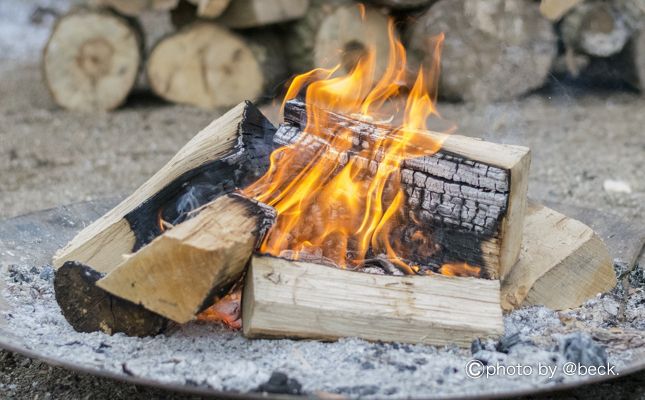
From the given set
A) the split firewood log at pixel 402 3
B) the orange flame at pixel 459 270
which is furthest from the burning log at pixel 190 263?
the split firewood log at pixel 402 3

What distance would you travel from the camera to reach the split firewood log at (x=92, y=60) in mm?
Answer: 6156

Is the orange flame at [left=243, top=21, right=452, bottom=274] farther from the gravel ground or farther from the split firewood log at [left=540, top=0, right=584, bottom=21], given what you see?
the split firewood log at [left=540, top=0, right=584, bottom=21]

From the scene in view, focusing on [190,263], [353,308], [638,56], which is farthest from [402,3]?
[190,263]

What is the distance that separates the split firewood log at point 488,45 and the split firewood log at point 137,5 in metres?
1.95

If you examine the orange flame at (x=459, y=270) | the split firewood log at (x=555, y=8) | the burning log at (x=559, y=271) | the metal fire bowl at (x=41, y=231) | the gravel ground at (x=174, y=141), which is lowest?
the gravel ground at (x=174, y=141)

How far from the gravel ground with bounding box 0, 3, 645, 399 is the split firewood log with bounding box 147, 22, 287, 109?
0.19 m

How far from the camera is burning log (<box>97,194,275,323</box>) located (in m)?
2.13

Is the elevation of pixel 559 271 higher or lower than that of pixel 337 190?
lower

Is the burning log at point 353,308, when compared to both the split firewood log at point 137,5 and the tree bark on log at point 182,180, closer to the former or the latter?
the tree bark on log at point 182,180

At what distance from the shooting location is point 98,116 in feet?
20.7

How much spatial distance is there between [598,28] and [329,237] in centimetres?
459

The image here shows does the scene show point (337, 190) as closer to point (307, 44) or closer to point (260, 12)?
point (260, 12)

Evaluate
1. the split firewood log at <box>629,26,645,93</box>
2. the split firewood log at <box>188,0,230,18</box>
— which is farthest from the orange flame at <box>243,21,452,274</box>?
the split firewood log at <box>629,26,645,93</box>

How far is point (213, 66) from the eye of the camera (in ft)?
20.6
